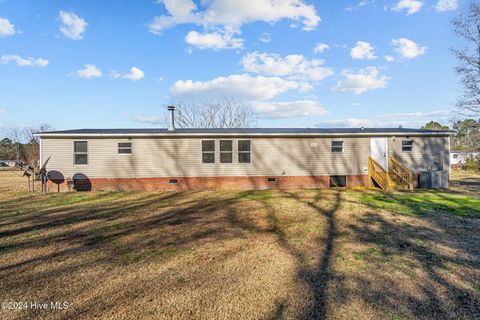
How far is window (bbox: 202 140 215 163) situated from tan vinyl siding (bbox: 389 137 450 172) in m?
9.20

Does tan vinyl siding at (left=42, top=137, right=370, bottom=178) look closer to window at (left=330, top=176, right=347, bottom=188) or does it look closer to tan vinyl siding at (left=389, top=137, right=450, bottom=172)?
window at (left=330, top=176, right=347, bottom=188)

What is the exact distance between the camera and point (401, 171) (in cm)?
1341

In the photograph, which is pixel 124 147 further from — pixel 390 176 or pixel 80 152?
pixel 390 176

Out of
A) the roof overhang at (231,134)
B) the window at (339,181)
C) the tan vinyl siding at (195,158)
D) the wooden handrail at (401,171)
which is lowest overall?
the window at (339,181)

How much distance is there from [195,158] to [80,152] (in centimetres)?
542

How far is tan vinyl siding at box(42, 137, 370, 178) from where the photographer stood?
1282 cm

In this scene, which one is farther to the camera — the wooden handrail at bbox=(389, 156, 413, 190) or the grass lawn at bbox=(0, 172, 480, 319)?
the wooden handrail at bbox=(389, 156, 413, 190)

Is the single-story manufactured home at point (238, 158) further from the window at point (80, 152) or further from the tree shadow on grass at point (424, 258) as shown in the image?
the tree shadow on grass at point (424, 258)

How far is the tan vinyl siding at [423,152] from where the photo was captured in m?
14.0

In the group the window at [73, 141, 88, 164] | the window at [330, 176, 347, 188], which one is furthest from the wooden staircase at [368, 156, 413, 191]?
the window at [73, 141, 88, 164]

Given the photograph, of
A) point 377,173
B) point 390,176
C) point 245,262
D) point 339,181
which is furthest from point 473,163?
point 245,262

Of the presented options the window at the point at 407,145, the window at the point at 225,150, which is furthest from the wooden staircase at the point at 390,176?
the window at the point at 225,150

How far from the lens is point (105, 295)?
348 centimetres

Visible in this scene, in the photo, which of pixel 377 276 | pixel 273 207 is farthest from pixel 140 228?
pixel 377 276
